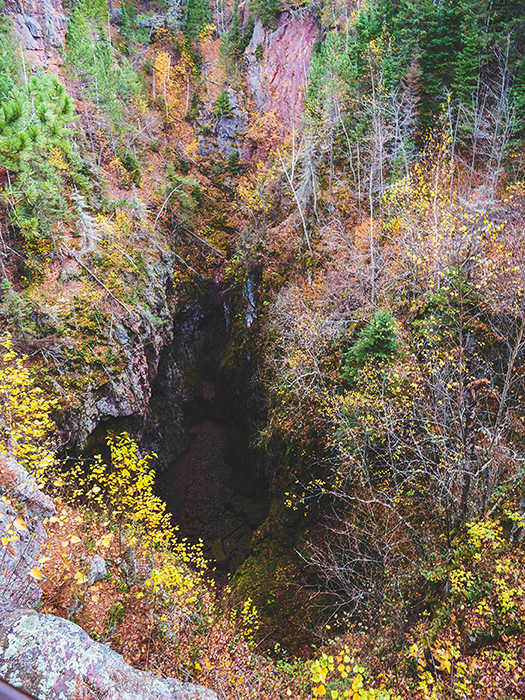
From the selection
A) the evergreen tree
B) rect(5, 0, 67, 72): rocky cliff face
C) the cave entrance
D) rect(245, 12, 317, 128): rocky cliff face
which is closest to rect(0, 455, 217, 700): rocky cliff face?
the cave entrance

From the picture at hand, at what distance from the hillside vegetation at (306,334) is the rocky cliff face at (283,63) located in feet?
0.92

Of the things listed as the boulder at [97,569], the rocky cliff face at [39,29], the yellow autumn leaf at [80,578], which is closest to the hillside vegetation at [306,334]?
the yellow autumn leaf at [80,578]

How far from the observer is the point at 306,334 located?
42.9 ft

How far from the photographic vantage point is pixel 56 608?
5250 millimetres

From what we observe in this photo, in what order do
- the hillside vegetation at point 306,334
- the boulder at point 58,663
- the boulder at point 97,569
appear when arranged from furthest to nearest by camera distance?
1. the hillside vegetation at point 306,334
2. the boulder at point 97,569
3. the boulder at point 58,663

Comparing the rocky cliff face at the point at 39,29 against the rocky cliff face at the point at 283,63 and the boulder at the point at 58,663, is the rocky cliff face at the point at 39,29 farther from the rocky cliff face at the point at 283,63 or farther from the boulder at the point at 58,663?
the boulder at the point at 58,663

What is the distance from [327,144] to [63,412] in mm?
19134

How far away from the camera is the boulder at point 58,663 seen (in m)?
3.60

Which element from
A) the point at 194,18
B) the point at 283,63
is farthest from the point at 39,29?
the point at 283,63

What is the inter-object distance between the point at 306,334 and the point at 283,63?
23.9m

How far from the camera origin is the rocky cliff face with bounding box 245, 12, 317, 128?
23.5 meters

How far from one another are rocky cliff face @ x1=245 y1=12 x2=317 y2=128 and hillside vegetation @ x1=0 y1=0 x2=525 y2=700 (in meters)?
0.28

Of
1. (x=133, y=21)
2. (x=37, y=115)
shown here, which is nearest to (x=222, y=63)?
(x=133, y=21)

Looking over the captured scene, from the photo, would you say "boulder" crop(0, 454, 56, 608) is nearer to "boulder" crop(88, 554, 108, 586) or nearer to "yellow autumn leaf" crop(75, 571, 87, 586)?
"yellow autumn leaf" crop(75, 571, 87, 586)
